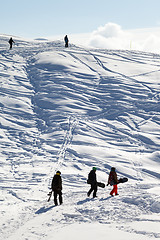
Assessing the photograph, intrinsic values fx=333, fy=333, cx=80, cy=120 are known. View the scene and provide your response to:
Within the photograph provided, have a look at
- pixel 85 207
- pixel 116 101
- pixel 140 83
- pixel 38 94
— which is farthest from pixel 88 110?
pixel 85 207

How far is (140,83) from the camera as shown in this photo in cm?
3158

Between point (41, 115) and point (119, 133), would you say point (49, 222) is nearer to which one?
point (119, 133)

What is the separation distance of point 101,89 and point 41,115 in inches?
263

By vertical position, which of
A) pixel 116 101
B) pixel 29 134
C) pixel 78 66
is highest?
pixel 78 66

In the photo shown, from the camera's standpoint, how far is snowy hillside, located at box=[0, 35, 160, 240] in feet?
30.5

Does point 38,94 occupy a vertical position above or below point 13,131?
above

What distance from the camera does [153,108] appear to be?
2795cm

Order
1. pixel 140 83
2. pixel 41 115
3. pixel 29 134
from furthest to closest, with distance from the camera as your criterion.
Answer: pixel 140 83 < pixel 41 115 < pixel 29 134

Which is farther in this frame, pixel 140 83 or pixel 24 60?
pixel 24 60

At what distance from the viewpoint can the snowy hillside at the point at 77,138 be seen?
930 cm

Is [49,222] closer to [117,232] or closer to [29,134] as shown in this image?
[117,232]

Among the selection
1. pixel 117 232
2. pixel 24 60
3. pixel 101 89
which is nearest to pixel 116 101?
pixel 101 89

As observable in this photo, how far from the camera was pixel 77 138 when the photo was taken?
23641mm

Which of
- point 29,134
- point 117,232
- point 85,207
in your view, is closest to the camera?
point 117,232
